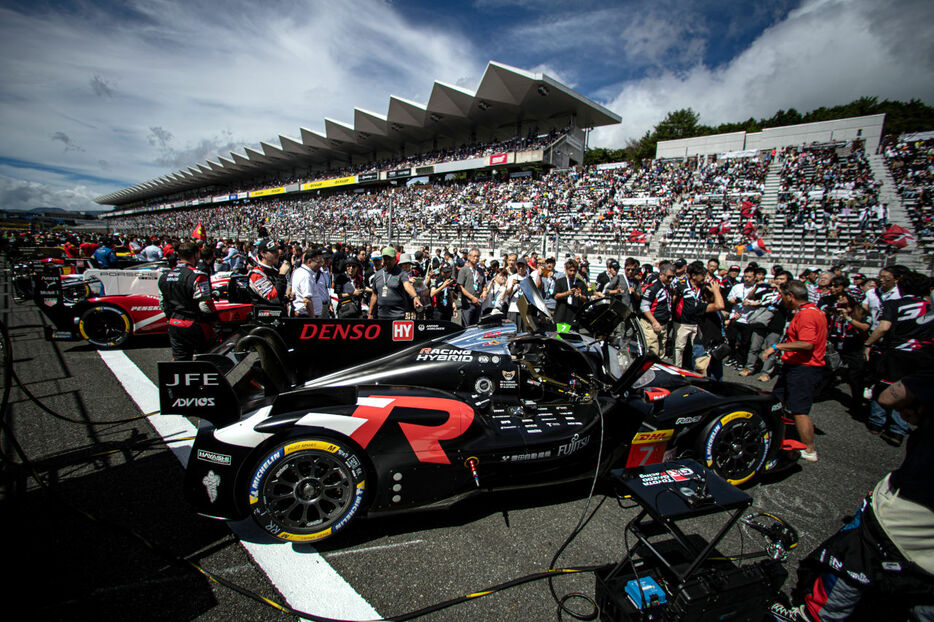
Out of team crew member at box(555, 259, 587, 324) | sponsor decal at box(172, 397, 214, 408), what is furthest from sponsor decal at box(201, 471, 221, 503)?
team crew member at box(555, 259, 587, 324)

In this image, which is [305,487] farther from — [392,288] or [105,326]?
[105,326]

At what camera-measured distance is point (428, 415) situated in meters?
2.58

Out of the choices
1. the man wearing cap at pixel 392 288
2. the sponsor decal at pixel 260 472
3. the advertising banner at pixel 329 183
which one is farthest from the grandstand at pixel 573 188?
the sponsor decal at pixel 260 472

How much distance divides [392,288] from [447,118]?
36151mm

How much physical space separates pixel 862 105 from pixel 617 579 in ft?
194

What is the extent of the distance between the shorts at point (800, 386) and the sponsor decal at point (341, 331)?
12.7 ft

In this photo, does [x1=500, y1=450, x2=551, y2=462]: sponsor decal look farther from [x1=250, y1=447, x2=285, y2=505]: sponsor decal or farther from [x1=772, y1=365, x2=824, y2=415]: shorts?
[x1=772, y1=365, x2=824, y2=415]: shorts

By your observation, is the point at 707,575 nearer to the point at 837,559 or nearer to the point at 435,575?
the point at 837,559

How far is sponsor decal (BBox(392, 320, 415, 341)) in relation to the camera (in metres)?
3.79

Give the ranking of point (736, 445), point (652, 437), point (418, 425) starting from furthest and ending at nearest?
point (736, 445) < point (652, 437) < point (418, 425)

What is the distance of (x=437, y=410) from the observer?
8.62 ft

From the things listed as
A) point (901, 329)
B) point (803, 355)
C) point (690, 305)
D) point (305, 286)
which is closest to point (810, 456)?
point (803, 355)

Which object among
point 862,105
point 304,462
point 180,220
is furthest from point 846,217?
point 180,220

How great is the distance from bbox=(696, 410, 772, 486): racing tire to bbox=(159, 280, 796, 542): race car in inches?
0.5
